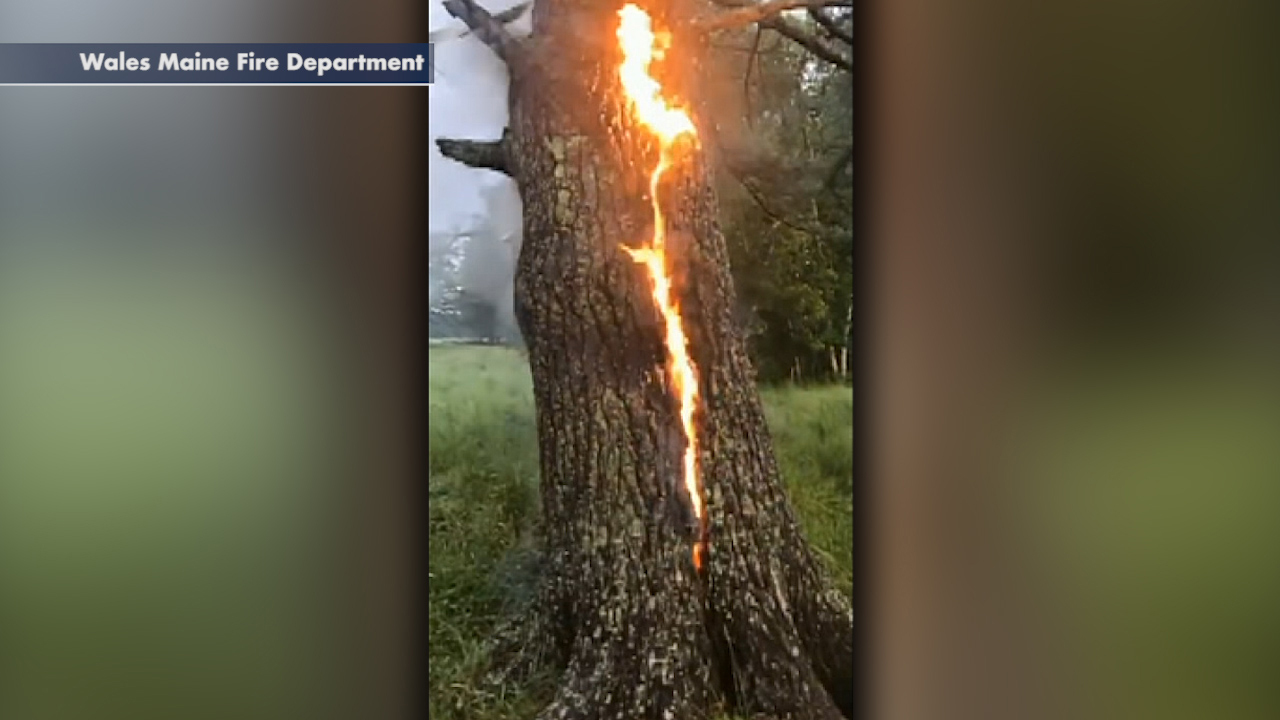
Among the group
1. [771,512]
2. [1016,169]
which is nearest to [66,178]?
[771,512]

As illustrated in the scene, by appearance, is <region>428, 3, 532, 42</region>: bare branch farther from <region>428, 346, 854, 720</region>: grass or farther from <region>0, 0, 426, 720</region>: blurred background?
<region>428, 346, 854, 720</region>: grass

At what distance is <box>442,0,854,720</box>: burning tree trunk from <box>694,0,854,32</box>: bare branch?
0.04 meters

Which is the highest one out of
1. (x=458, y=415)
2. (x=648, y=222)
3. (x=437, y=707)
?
(x=648, y=222)

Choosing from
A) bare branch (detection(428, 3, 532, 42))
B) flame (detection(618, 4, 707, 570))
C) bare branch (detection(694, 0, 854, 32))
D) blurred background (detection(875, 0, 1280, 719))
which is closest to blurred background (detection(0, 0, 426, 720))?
bare branch (detection(428, 3, 532, 42))

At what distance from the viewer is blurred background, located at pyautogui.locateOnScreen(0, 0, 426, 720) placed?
1349 mm

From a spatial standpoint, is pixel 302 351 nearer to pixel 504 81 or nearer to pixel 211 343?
pixel 211 343

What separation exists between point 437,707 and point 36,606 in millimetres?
640

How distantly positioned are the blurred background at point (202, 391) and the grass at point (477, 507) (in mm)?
60

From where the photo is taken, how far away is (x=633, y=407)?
134cm

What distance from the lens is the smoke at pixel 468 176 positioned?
4.33 feet

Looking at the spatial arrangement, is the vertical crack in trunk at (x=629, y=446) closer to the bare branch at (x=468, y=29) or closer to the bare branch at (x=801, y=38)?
the bare branch at (x=468, y=29)

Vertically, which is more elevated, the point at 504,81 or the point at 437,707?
the point at 504,81

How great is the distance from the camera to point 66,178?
53.2 inches

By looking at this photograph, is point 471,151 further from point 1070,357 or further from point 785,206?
point 1070,357
